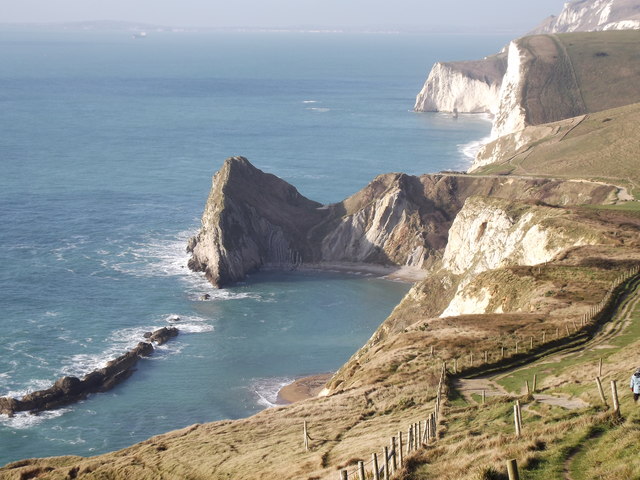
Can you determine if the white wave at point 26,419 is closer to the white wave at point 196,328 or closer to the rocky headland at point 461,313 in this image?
the white wave at point 196,328

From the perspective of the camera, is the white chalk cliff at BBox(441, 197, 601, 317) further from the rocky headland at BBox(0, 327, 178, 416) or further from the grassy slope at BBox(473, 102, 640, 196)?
the rocky headland at BBox(0, 327, 178, 416)

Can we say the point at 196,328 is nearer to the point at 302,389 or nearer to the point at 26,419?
the point at 302,389

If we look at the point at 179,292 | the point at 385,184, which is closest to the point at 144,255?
the point at 179,292

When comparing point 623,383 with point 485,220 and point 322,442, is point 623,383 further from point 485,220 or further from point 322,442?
point 485,220

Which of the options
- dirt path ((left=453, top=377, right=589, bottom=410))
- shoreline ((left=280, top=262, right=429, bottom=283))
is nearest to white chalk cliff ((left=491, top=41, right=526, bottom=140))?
shoreline ((left=280, top=262, right=429, bottom=283))

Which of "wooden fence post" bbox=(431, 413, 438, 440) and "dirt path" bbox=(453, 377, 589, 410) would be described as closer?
"wooden fence post" bbox=(431, 413, 438, 440)

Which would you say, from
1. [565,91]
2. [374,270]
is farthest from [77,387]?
[565,91]

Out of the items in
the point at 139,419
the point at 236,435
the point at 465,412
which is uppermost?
the point at 465,412
